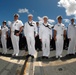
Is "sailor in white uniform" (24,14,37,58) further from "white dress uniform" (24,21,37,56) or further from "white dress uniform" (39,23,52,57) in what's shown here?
"white dress uniform" (39,23,52,57)

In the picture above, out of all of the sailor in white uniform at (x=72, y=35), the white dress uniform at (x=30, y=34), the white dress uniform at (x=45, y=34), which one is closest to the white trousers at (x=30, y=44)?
the white dress uniform at (x=30, y=34)

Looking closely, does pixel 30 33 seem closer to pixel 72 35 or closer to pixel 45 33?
pixel 45 33

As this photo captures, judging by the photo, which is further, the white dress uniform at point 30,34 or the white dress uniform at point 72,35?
the white dress uniform at point 72,35

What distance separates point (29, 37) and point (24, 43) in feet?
21.4

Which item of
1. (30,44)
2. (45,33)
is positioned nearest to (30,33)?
(30,44)

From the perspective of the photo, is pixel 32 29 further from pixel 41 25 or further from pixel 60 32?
pixel 60 32

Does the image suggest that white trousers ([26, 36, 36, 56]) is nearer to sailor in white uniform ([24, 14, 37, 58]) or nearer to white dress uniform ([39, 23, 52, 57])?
sailor in white uniform ([24, 14, 37, 58])

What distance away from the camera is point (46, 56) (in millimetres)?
11469

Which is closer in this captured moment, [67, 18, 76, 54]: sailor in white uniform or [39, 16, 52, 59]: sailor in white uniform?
[39, 16, 52, 59]: sailor in white uniform

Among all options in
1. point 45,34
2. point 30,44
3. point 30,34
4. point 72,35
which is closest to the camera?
point 45,34

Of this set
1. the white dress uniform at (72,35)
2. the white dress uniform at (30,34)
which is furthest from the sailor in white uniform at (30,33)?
the white dress uniform at (72,35)

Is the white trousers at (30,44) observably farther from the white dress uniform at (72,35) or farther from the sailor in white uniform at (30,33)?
the white dress uniform at (72,35)

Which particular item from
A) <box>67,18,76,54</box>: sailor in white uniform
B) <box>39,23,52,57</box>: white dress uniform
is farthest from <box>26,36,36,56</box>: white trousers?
<box>67,18,76,54</box>: sailor in white uniform

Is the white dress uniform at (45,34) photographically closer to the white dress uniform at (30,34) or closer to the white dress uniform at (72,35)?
the white dress uniform at (30,34)
